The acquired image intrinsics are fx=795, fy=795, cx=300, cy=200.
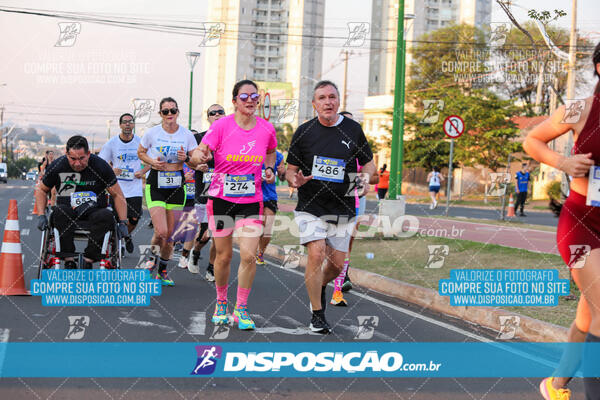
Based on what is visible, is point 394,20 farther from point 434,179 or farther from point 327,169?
point 327,169

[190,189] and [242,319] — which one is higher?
[190,189]

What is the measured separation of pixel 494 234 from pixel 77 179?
455 inches

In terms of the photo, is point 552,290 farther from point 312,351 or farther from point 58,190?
point 58,190

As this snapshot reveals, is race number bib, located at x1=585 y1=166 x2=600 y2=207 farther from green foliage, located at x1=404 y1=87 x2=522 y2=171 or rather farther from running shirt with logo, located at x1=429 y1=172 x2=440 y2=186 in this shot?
green foliage, located at x1=404 y1=87 x2=522 y2=171

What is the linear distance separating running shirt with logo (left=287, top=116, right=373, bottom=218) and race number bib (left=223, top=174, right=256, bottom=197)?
1.34ft

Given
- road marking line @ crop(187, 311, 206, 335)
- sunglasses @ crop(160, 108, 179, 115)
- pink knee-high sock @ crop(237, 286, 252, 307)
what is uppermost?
sunglasses @ crop(160, 108, 179, 115)

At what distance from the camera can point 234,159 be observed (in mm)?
6785

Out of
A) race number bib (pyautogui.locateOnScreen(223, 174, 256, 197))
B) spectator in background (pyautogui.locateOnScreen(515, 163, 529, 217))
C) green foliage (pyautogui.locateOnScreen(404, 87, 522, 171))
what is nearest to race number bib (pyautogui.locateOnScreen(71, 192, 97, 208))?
race number bib (pyautogui.locateOnScreen(223, 174, 256, 197))

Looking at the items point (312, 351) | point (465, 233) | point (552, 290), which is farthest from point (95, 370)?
point (465, 233)

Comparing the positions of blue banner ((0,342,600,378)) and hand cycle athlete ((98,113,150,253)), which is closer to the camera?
blue banner ((0,342,600,378))

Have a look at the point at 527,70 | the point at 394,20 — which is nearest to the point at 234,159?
the point at 527,70

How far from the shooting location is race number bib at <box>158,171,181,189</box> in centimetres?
884

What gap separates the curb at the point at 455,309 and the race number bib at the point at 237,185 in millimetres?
2649

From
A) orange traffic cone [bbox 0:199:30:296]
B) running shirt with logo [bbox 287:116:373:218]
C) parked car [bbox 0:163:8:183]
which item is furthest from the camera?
parked car [bbox 0:163:8:183]
